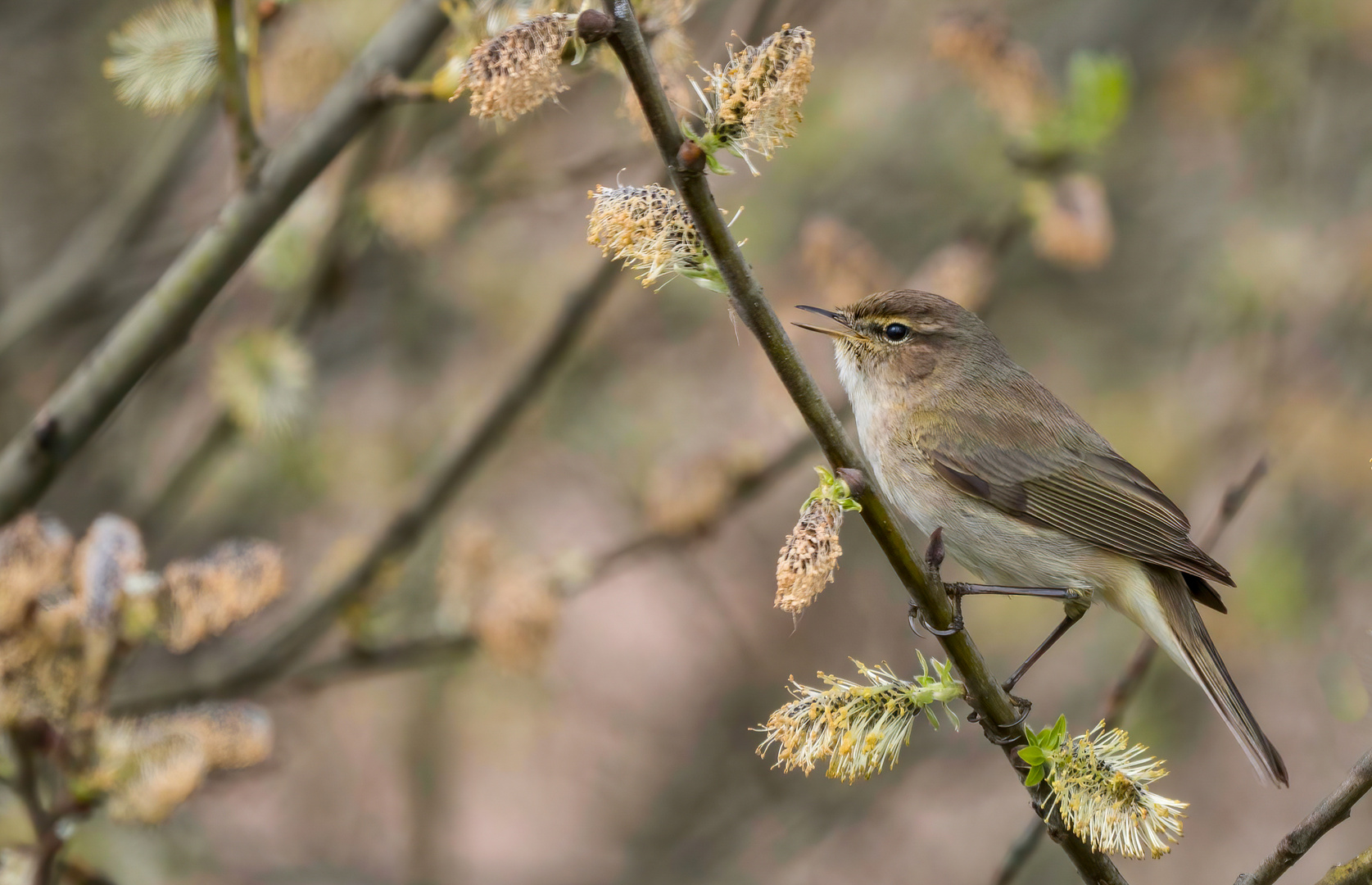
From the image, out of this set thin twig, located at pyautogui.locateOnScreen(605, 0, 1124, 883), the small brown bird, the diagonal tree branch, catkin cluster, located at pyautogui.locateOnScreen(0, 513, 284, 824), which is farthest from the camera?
the diagonal tree branch

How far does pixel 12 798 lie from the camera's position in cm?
287

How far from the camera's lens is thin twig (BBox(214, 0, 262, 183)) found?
7.57 feet

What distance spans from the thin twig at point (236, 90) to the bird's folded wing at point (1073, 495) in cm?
210

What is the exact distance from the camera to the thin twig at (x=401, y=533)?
365 centimetres

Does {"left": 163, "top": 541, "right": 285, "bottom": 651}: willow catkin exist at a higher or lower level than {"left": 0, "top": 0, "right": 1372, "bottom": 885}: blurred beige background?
higher

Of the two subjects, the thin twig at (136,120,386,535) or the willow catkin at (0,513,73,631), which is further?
the thin twig at (136,120,386,535)

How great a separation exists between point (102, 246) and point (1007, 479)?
318 cm

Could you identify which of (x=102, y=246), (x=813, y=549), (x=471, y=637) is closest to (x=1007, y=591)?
(x=813, y=549)

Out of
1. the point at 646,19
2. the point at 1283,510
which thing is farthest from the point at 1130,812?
the point at 1283,510

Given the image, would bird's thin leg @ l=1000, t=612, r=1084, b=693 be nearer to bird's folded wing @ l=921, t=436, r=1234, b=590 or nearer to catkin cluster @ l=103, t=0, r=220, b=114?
bird's folded wing @ l=921, t=436, r=1234, b=590

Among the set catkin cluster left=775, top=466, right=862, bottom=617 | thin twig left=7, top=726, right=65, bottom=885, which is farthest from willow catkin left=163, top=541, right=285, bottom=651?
catkin cluster left=775, top=466, right=862, bottom=617

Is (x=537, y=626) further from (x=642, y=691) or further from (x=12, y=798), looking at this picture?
(x=642, y=691)

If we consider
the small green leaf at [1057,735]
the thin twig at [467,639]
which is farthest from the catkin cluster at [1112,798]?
the thin twig at [467,639]

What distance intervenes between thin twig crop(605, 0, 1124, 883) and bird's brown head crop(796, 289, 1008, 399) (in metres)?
1.80
